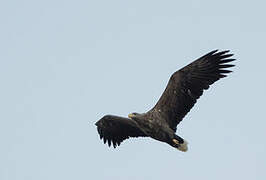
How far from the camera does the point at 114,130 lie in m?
20.5

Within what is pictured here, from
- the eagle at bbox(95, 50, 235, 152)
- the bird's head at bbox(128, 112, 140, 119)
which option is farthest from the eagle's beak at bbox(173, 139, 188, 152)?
the bird's head at bbox(128, 112, 140, 119)

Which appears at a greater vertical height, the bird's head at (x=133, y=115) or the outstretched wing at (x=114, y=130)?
the outstretched wing at (x=114, y=130)

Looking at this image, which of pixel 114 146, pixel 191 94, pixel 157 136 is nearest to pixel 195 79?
pixel 191 94

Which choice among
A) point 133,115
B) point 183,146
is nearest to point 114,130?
point 133,115

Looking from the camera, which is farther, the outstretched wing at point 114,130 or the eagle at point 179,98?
the outstretched wing at point 114,130

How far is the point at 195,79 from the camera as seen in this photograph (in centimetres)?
1898

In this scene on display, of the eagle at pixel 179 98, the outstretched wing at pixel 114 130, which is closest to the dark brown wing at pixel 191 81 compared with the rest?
the eagle at pixel 179 98

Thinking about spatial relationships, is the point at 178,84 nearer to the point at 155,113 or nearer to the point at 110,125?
the point at 155,113

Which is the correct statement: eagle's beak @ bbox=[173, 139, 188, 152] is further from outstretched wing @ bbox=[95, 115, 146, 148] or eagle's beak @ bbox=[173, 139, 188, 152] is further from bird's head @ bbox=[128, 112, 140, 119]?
outstretched wing @ bbox=[95, 115, 146, 148]

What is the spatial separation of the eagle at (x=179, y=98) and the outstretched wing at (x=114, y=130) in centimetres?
69

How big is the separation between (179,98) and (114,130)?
8.15 feet

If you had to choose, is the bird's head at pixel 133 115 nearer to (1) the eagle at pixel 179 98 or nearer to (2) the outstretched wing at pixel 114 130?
(1) the eagle at pixel 179 98

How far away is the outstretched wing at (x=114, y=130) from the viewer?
20.0 metres

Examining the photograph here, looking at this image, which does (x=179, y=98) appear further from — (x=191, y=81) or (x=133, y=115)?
(x=133, y=115)
